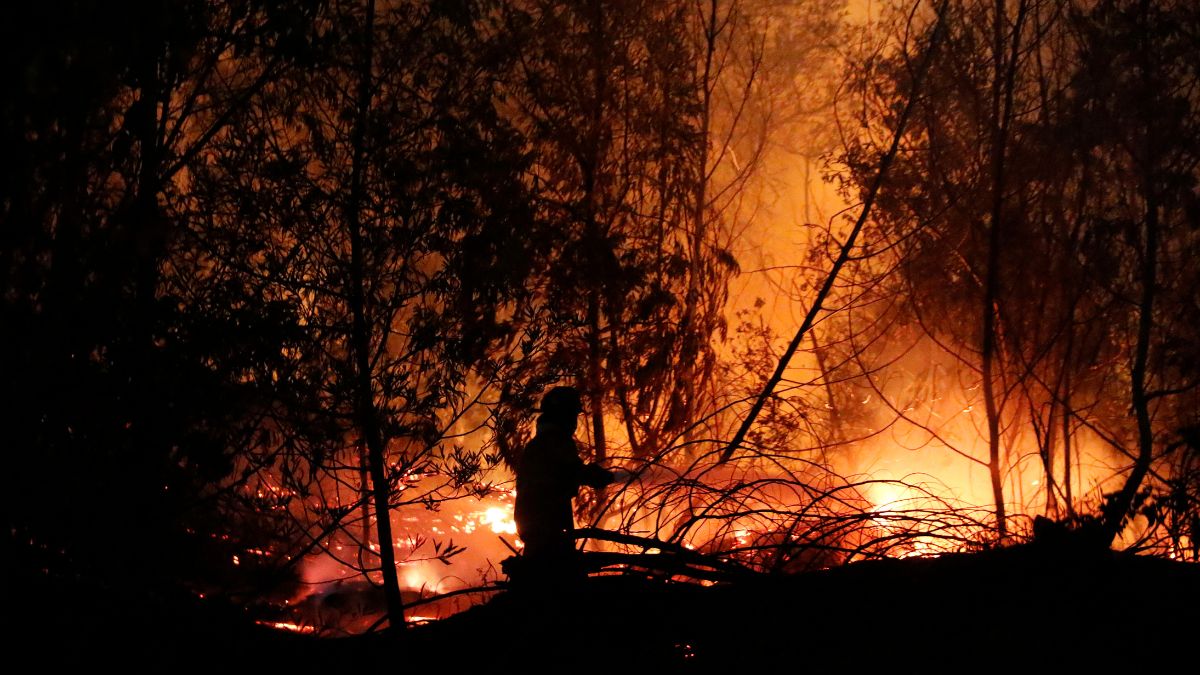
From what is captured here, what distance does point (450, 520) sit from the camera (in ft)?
53.7

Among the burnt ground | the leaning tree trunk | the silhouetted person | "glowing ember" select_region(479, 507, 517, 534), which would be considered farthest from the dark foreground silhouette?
"glowing ember" select_region(479, 507, 517, 534)

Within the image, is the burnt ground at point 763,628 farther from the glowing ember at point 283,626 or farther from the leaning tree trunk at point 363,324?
the leaning tree trunk at point 363,324

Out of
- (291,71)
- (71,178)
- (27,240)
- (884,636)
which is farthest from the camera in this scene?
(291,71)

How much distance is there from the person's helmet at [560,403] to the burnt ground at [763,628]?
1.52m

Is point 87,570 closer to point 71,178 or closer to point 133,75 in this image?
point 71,178

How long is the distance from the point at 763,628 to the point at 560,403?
76.7 inches

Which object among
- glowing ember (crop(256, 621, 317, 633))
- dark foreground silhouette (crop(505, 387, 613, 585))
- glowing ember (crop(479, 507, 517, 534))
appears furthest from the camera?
glowing ember (crop(479, 507, 517, 534))

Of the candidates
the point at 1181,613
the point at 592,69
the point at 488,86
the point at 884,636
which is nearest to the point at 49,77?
the point at 884,636

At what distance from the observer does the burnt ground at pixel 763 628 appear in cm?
311

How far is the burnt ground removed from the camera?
311cm

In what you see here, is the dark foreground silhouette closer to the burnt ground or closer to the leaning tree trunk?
the burnt ground

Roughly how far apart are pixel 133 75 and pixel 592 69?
7.05 m

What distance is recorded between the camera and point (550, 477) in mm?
4723

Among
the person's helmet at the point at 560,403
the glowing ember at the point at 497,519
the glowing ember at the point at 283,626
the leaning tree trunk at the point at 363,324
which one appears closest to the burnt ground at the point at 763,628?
the glowing ember at the point at 283,626
